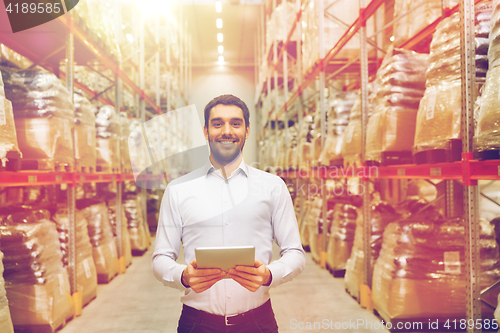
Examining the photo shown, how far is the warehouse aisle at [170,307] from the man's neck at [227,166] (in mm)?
2159

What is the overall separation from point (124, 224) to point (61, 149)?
2918mm

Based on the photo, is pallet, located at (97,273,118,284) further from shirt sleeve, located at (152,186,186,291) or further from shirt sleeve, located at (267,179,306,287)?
shirt sleeve, located at (267,179,306,287)

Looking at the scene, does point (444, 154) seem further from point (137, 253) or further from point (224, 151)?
point (137, 253)

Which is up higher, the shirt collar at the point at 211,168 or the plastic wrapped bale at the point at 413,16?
the plastic wrapped bale at the point at 413,16

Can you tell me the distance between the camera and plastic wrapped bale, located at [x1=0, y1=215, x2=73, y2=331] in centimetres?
312

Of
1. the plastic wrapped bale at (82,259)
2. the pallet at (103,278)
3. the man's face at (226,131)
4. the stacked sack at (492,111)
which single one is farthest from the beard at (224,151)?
the pallet at (103,278)

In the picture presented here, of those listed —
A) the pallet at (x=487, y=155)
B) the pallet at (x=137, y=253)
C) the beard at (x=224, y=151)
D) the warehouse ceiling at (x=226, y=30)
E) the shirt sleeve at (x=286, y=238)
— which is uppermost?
the warehouse ceiling at (x=226, y=30)

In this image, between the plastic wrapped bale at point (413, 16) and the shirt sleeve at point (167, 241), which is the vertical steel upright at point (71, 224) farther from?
the plastic wrapped bale at point (413, 16)

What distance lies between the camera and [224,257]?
151cm

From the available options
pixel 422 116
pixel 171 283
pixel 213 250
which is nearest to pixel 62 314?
pixel 171 283

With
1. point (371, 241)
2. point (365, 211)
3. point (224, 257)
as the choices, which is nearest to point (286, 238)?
point (224, 257)

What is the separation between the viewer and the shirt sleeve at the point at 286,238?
1.77m

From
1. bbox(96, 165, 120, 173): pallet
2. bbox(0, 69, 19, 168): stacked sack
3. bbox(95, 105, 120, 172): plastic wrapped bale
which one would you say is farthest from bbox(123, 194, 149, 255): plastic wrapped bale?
bbox(0, 69, 19, 168): stacked sack

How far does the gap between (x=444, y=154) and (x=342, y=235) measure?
267cm
